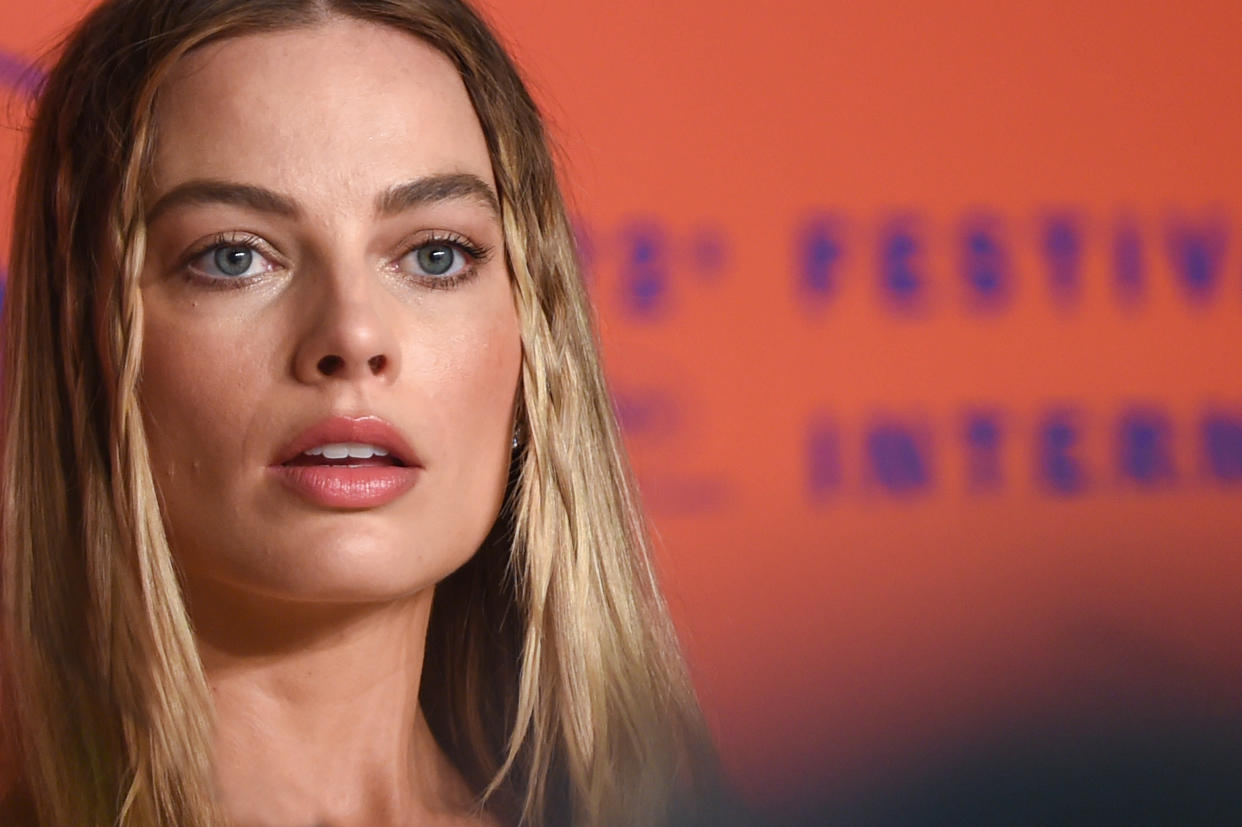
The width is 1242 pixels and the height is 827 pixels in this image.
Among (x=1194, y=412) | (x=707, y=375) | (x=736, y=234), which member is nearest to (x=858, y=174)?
(x=736, y=234)

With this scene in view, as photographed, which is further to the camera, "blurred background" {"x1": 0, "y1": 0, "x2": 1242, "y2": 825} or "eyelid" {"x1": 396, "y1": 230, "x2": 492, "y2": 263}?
"blurred background" {"x1": 0, "y1": 0, "x2": 1242, "y2": 825}

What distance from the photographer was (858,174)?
1.75m

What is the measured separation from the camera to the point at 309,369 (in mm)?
1102

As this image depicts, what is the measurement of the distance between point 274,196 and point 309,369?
118mm

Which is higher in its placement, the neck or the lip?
the lip

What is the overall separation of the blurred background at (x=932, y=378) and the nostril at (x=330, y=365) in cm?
60

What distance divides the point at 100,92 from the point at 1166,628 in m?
1.20

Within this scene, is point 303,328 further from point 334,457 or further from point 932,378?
point 932,378

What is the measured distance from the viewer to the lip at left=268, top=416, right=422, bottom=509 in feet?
3.64

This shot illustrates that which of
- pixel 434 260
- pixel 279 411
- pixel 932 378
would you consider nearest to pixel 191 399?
pixel 279 411

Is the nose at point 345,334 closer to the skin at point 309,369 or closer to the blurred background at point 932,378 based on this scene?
the skin at point 309,369

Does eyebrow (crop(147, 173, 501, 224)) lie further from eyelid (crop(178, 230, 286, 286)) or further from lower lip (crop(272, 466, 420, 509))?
lower lip (crop(272, 466, 420, 509))

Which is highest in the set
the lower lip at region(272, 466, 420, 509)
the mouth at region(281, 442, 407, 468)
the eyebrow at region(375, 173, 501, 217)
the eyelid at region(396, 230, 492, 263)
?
the eyebrow at region(375, 173, 501, 217)

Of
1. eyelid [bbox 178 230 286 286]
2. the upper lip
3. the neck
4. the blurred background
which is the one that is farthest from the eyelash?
the blurred background
